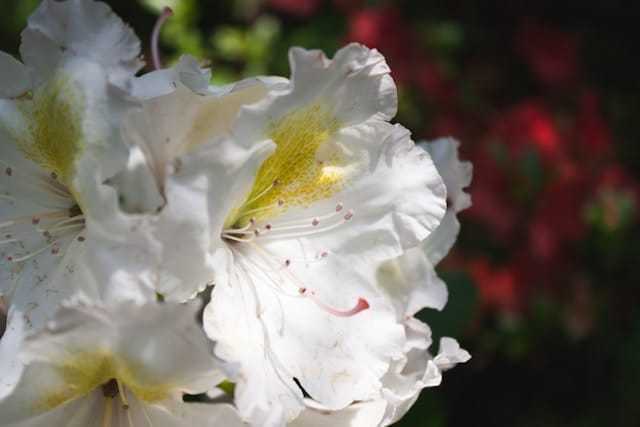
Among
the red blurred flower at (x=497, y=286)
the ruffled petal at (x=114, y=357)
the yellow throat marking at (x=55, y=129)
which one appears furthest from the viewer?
the red blurred flower at (x=497, y=286)

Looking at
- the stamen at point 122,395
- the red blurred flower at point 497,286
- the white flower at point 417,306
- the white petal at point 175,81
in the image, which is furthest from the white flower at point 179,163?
the red blurred flower at point 497,286

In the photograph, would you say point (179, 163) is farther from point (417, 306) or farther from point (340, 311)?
point (417, 306)

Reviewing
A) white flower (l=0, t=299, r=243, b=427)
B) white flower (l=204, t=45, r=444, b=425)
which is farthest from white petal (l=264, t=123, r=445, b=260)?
white flower (l=0, t=299, r=243, b=427)

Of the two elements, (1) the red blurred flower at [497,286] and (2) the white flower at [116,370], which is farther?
(1) the red blurred flower at [497,286]

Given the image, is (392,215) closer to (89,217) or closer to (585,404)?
(89,217)

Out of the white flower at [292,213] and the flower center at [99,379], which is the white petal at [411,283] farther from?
the flower center at [99,379]

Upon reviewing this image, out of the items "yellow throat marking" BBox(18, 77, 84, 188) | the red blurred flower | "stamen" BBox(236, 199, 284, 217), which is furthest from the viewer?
the red blurred flower

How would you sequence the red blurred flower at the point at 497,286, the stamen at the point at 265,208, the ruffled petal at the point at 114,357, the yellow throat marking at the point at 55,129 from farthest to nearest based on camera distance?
the red blurred flower at the point at 497,286, the stamen at the point at 265,208, the yellow throat marking at the point at 55,129, the ruffled petal at the point at 114,357

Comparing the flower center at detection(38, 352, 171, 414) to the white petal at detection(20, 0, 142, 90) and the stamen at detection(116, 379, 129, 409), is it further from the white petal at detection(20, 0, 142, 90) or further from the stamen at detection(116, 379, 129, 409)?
the white petal at detection(20, 0, 142, 90)
